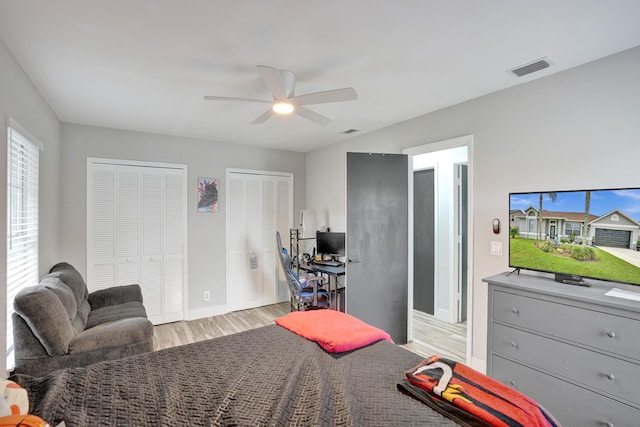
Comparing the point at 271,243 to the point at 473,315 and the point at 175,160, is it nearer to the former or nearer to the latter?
the point at 175,160

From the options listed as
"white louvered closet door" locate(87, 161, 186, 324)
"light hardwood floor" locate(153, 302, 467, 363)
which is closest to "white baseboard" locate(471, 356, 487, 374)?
"light hardwood floor" locate(153, 302, 467, 363)

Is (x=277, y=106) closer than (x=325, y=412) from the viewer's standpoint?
No

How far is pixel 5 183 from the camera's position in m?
2.00

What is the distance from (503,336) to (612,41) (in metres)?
2.10

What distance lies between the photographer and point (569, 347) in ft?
6.44

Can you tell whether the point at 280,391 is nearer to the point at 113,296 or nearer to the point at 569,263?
the point at 569,263

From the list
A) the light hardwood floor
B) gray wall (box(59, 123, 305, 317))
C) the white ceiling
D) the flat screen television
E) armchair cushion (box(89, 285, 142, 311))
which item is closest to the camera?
the white ceiling

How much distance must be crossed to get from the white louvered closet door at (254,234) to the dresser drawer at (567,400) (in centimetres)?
358

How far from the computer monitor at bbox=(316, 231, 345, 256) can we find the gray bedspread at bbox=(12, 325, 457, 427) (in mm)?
2703

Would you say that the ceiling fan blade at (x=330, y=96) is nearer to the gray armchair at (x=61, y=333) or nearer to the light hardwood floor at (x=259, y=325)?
the gray armchair at (x=61, y=333)

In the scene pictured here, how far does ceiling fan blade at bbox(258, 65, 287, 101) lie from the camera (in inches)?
76.9

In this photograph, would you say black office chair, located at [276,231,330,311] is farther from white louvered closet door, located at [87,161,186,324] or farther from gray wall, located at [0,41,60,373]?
gray wall, located at [0,41,60,373]

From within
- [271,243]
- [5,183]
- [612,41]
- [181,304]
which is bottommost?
[181,304]

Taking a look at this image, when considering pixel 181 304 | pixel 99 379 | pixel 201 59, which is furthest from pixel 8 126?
pixel 181 304
